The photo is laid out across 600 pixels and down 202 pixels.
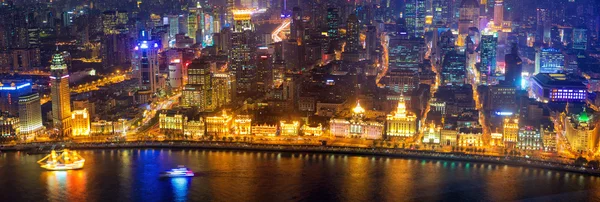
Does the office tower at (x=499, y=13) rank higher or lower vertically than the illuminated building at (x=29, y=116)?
higher

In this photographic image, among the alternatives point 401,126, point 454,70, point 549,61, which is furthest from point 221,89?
point 549,61

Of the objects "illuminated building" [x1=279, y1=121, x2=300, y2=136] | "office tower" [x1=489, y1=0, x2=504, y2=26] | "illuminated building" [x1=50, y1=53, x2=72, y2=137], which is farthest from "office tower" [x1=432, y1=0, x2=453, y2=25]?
"illuminated building" [x1=50, y1=53, x2=72, y2=137]

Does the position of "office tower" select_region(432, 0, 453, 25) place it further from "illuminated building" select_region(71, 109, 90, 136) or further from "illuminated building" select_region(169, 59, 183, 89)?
"illuminated building" select_region(71, 109, 90, 136)

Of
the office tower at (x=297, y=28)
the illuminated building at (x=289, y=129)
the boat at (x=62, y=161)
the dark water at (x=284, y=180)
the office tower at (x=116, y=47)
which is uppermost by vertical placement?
the office tower at (x=297, y=28)

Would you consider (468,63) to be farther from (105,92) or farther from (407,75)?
(105,92)

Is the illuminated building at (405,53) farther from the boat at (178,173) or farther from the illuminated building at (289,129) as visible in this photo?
the boat at (178,173)

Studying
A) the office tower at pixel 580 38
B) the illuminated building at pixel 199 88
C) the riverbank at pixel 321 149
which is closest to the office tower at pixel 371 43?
the office tower at pixel 580 38
